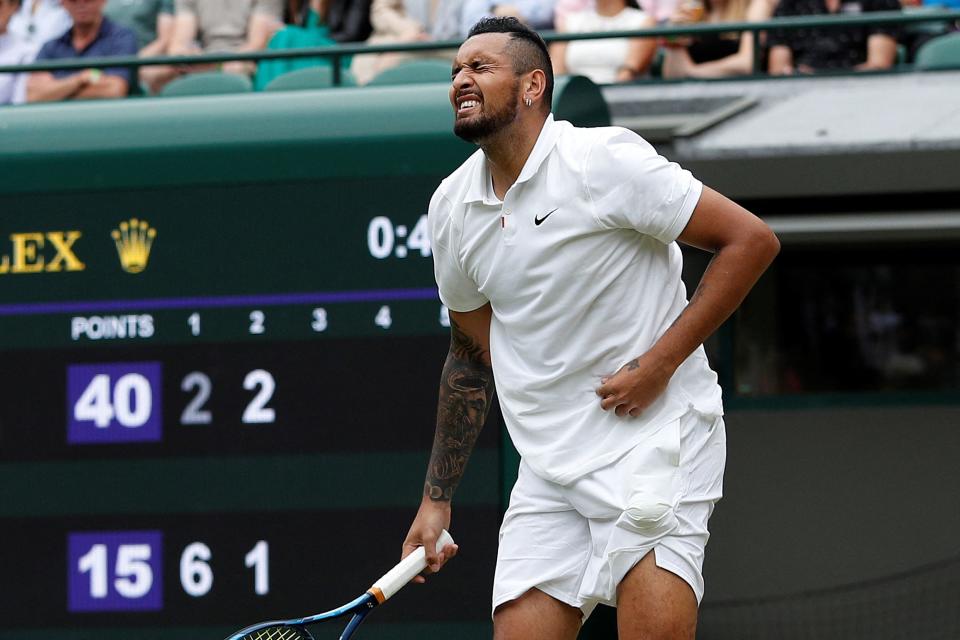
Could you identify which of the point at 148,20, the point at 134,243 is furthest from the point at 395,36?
the point at 134,243

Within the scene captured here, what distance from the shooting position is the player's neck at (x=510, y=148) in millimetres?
3740

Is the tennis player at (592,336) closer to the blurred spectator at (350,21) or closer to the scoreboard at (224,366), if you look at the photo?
the scoreboard at (224,366)

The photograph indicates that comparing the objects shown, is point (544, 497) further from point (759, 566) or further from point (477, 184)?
point (759, 566)

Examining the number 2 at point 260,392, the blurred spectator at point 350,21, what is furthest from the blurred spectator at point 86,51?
the number 2 at point 260,392

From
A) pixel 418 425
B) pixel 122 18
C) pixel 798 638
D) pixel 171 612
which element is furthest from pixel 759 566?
pixel 122 18

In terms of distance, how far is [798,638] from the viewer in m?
6.04

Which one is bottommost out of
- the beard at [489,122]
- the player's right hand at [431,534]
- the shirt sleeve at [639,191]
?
the player's right hand at [431,534]

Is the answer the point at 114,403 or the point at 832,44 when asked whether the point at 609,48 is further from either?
the point at 114,403

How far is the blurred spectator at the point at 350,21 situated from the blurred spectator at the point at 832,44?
1.89 metres

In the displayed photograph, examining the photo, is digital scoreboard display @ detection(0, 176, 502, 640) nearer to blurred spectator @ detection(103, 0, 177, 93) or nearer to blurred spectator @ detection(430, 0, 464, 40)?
blurred spectator @ detection(430, 0, 464, 40)

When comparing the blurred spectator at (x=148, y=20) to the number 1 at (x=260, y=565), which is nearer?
the number 1 at (x=260, y=565)

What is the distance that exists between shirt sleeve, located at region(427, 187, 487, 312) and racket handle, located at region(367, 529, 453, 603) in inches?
21.5

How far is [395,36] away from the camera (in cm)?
786

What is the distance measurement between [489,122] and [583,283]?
399 mm
